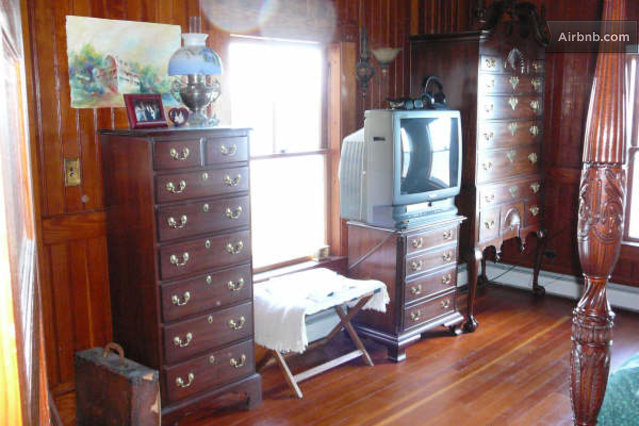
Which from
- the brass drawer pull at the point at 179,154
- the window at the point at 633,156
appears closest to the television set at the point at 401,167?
the brass drawer pull at the point at 179,154

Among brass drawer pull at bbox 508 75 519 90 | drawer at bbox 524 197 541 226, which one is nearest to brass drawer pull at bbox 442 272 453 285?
drawer at bbox 524 197 541 226

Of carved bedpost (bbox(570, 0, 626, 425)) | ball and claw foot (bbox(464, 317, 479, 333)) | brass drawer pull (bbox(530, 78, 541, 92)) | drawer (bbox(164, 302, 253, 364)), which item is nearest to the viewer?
carved bedpost (bbox(570, 0, 626, 425))

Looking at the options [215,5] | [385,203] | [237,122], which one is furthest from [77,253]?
[385,203]

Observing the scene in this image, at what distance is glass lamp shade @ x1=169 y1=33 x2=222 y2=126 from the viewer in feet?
9.93

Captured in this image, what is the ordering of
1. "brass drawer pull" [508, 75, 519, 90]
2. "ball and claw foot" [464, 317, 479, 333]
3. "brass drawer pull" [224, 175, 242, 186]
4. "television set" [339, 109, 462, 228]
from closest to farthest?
"brass drawer pull" [224, 175, 242, 186] < "television set" [339, 109, 462, 228] < "ball and claw foot" [464, 317, 479, 333] < "brass drawer pull" [508, 75, 519, 90]

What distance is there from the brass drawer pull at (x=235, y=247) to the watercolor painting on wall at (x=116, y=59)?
0.82 meters

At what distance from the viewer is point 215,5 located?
343cm

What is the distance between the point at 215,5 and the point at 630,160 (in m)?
3.33

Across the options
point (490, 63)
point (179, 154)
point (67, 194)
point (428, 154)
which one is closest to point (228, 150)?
point (179, 154)

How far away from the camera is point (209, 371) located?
3.10 meters

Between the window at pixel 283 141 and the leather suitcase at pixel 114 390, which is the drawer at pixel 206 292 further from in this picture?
the window at pixel 283 141

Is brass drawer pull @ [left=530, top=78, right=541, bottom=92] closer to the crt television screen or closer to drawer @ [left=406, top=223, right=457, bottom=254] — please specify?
the crt television screen

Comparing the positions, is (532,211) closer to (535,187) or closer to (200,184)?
(535,187)

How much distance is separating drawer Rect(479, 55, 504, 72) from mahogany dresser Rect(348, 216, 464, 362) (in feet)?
3.36
